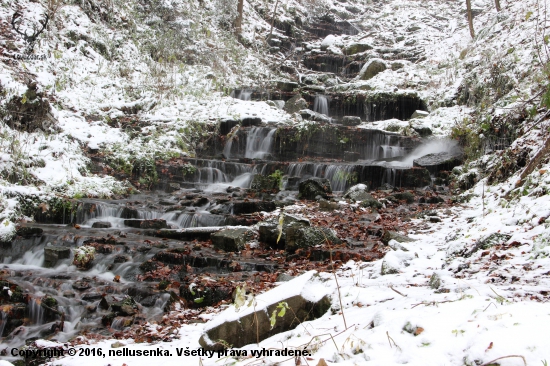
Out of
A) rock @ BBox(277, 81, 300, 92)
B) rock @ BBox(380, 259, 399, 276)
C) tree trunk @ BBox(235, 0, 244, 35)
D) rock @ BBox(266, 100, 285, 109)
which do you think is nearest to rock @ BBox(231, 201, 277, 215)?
rock @ BBox(380, 259, 399, 276)

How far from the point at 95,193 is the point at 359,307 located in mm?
7660

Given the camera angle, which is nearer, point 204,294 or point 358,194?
point 204,294

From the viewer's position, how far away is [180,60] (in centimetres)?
1722

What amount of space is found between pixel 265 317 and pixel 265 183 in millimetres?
7620

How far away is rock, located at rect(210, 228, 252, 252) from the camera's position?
6262 mm

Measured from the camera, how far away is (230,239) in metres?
6.27

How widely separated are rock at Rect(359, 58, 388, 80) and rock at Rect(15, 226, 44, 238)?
54.1 feet

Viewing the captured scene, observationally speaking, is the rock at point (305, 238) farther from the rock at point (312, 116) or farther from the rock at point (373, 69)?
the rock at point (373, 69)

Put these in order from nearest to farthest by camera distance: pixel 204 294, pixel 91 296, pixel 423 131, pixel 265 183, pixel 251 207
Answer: pixel 204 294 → pixel 91 296 → pixel 251 207 → pixel 265 183 → pixel 423 131

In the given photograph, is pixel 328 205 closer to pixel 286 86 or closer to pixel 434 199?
pixel 434 199

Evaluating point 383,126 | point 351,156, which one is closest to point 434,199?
point 351,156

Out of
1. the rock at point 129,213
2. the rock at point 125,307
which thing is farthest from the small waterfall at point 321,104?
the rock at point 125,307

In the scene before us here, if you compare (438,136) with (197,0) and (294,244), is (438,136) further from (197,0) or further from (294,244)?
(197,0)

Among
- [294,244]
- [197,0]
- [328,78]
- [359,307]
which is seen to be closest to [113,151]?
[294,244]
